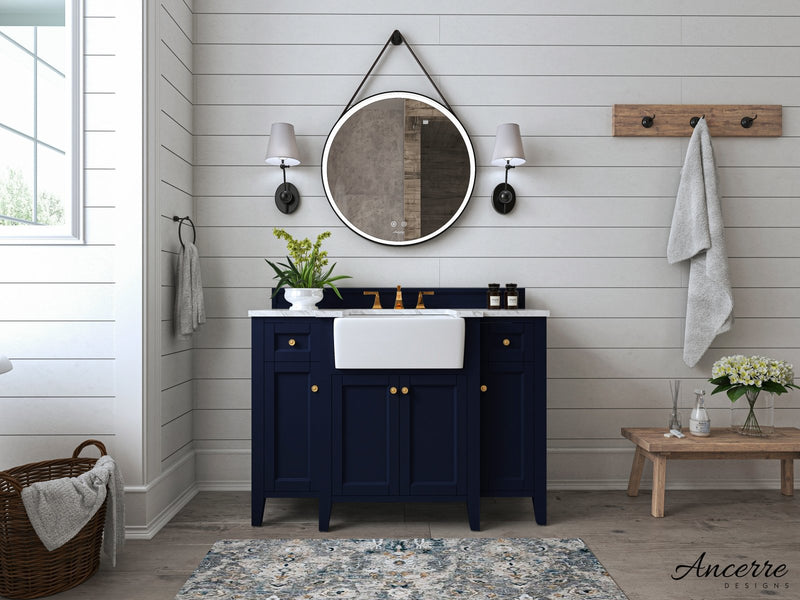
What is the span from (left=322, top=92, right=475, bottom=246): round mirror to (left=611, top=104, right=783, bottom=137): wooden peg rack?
31.0 inches

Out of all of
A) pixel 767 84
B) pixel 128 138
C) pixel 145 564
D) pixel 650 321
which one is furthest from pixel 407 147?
pixel 145 564

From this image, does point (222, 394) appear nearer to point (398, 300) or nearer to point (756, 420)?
point (398, 300)

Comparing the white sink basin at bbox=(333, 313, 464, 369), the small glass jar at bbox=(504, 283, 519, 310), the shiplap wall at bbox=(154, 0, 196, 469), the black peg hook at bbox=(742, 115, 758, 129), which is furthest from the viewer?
the black peg hook at bbox=(742, 115, 758, 129)

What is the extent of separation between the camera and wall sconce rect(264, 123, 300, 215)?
109 inches

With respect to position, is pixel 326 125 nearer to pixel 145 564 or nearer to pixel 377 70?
pixel 377 70

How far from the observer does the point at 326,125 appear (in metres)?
2.94

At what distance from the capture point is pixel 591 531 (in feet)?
7.86

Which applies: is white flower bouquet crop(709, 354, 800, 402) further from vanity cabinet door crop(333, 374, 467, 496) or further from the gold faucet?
the gold faucet

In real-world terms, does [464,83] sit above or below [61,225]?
above

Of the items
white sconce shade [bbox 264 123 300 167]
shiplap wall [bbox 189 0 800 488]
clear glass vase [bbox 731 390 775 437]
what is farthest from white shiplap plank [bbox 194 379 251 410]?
clear glass vase [bbox 731 390 775 437]

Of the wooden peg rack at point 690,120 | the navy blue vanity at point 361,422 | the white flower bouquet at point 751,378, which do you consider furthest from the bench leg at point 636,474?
the wooden peg rack at point 690,120

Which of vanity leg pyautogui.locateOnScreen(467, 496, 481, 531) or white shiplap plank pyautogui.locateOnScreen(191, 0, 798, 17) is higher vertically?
white shiplap plank pyautogui.locateOnScreen(191, 0, 798, 17)

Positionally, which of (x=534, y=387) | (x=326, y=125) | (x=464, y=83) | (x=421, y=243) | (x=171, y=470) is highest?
(x=464, y=83)

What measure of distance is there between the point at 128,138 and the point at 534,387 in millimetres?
1930
